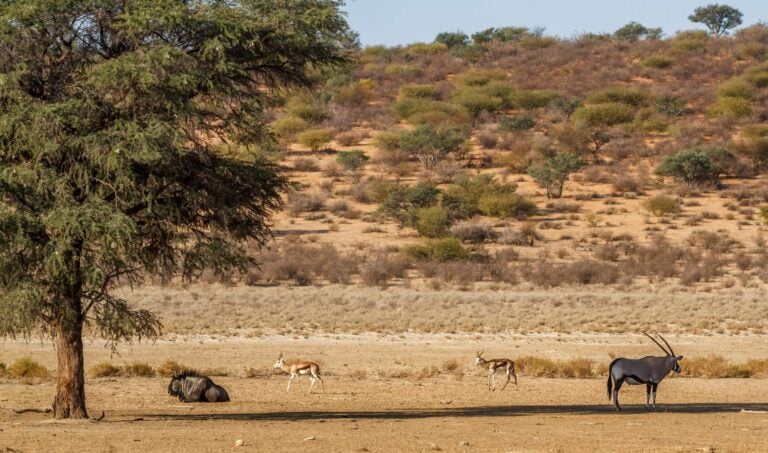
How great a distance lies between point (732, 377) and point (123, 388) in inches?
491

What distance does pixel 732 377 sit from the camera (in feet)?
84.4

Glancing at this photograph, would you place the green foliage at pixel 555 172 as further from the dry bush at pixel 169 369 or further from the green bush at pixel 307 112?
the dry bush at pixel 169 369

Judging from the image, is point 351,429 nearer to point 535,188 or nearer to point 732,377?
point 732,377

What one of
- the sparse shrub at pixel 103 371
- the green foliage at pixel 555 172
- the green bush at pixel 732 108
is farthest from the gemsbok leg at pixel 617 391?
the green bush at pixel 732 108

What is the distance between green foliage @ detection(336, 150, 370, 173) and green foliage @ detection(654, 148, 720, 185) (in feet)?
48.6

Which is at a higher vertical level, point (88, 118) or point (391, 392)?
point (88, 118)

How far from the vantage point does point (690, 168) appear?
191 ft

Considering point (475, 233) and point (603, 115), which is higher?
point (603, 115)

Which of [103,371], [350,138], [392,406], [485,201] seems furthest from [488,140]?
[392,406]

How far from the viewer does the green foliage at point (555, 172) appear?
57.0m

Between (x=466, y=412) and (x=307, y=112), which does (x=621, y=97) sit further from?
(x=466, y=412)

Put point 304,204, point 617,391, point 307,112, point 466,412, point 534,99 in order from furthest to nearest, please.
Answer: point 534,99 < point 307,112 < point 304,204 < point 466,412 < point 617,391

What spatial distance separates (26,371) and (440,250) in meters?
24.0

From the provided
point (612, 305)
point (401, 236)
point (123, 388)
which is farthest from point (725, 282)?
point (123, 388)
